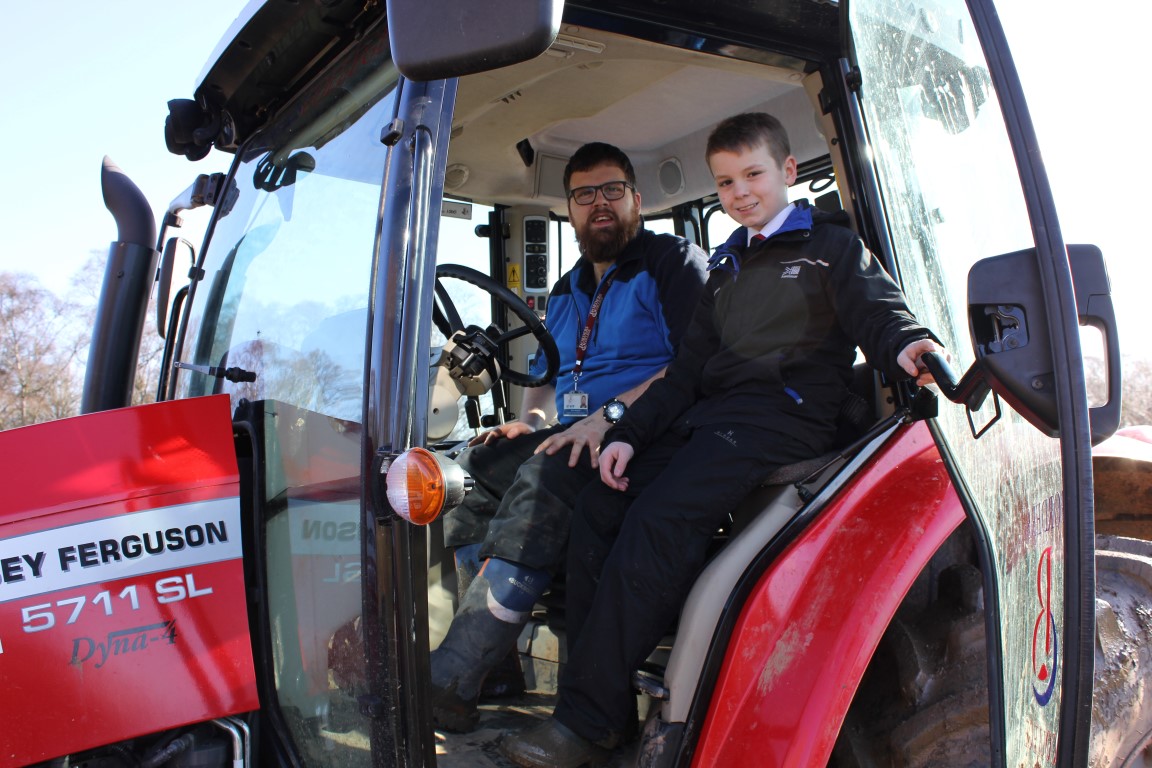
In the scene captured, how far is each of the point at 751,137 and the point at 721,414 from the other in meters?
0.64

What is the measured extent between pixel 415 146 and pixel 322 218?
36 centimetres

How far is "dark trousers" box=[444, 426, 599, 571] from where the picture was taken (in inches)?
77.9

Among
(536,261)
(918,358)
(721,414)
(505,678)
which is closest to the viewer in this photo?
(918,358)

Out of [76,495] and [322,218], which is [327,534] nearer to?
[76,495]

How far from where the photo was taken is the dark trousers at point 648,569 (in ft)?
5.48

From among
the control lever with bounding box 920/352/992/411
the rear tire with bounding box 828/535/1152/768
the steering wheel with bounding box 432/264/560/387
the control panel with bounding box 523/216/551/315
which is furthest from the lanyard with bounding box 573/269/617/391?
the control lever with bounding box 920/352/992/411

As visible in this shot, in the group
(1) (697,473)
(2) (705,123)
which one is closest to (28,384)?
(2) (705,123)

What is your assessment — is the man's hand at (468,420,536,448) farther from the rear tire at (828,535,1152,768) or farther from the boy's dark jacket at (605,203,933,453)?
the rear tire at (828,535,1152,768)

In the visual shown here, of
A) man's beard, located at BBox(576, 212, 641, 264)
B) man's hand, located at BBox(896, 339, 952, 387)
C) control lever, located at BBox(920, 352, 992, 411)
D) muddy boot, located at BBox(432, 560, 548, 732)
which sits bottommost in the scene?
muddy boot, located at BBox(432, 560, 548, 732)

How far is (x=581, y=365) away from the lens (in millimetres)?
2582

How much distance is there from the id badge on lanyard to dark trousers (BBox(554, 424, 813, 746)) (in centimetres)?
68

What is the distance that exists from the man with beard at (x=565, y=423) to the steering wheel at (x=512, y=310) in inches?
2.2

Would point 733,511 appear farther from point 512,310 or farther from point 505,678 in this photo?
point 512,310

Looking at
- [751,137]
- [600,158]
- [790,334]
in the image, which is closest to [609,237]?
[600,158]
